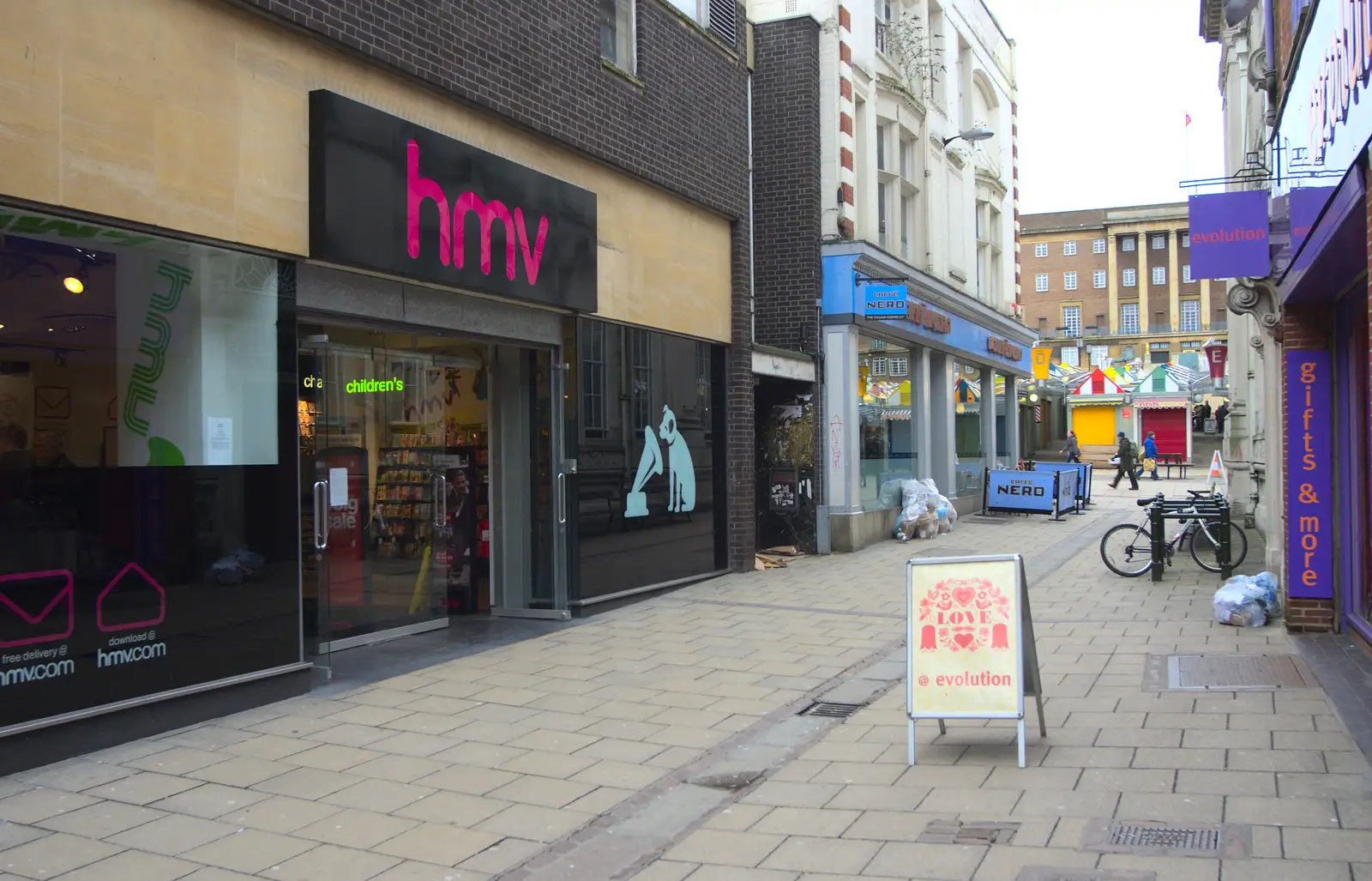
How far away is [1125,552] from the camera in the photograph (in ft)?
44.1

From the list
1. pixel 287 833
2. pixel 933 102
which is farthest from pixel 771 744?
pixel 933 102

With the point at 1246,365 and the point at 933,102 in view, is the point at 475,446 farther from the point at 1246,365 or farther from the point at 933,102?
the point at 933,102

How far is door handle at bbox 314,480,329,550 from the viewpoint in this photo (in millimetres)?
7953

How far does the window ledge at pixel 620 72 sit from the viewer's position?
11.3 meters

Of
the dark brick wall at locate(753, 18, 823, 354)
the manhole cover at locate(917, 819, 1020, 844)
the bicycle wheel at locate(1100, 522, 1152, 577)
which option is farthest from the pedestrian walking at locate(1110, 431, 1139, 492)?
the manhole cover at locate(917, 819, 1020, 844)

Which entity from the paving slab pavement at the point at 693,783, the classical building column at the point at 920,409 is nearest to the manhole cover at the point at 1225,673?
the paving slab pavement at the point at 693,783

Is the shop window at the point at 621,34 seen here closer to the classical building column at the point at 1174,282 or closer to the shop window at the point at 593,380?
the shop window at the point at 593,380

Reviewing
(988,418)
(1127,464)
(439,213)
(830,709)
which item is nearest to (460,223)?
(439,213)

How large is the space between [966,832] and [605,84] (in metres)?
8.64

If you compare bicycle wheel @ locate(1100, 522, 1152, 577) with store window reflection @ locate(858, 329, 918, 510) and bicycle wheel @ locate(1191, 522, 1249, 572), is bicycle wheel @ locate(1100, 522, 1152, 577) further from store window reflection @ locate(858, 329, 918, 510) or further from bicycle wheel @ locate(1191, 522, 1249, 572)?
store window reflection @ locate(858, 329, 918, 510)

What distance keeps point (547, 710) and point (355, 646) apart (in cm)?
290

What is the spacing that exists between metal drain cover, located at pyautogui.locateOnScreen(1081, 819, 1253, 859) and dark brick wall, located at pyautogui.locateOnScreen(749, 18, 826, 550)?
11940 mm

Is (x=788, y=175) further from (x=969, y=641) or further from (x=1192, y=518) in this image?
(x=969, y=641)

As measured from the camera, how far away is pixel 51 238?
613 centimetres
